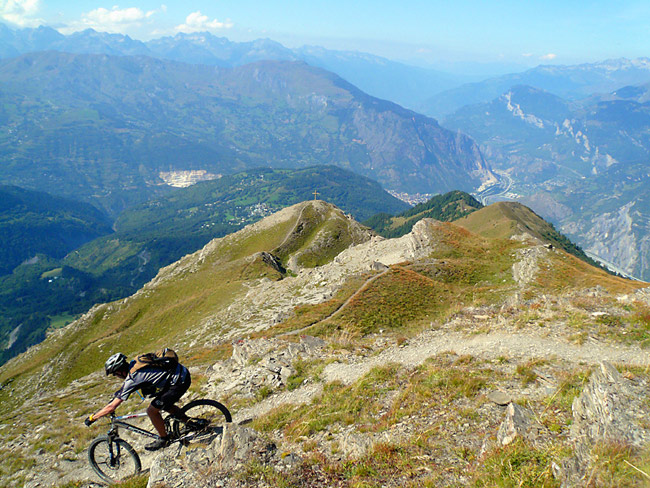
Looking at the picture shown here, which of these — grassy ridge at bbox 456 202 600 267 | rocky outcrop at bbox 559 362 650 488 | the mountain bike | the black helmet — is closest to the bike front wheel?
the mountain bike

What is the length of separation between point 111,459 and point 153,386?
353cm

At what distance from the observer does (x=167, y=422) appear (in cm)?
1163

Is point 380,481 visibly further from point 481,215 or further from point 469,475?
point 481,215

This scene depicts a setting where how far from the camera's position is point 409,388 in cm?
1391

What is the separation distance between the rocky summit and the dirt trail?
0.41 ft

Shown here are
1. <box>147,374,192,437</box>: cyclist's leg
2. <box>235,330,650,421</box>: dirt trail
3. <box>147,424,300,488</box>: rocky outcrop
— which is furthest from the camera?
<box>235,330,650,421</box>: dirt trail

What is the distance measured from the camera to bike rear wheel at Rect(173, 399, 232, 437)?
11.7 meters

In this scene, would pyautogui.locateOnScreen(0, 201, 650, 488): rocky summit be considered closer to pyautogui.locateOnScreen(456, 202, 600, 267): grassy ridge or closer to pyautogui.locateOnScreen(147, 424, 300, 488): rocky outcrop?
pyautogui.locateOnScreen(147, 424, 300, 488): rocky outcrop

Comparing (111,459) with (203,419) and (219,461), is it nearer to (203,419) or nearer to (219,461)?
(203,419)

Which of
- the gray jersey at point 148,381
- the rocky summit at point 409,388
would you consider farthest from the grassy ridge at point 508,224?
the gray jersey at point 148,381

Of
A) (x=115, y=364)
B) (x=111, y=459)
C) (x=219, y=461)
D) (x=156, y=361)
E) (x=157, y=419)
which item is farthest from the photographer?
(x=111, y=459)

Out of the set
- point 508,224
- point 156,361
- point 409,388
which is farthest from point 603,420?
point 508,224

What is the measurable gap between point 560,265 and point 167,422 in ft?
138

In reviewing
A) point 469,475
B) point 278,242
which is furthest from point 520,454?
point 278,242
